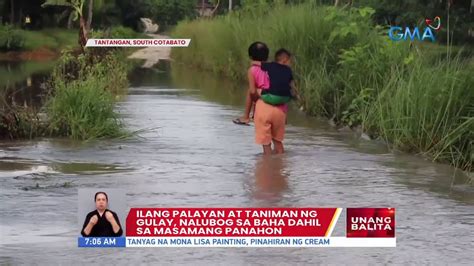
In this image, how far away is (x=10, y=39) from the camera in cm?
5425

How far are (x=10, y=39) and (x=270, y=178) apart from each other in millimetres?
46397

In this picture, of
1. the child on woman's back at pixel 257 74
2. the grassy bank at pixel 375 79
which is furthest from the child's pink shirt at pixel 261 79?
the grassy bank at pixel 375 79

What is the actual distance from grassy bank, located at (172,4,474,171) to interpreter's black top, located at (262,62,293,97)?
156 centimetres

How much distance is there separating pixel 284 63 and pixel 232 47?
16.1 m

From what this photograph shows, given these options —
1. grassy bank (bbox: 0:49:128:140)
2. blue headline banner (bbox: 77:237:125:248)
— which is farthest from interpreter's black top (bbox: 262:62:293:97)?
blue headline banner (bbox: 77:237:125:248)

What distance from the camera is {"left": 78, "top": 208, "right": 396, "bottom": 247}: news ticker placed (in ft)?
21.2

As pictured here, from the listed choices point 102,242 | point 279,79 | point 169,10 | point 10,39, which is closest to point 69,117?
point 279,79

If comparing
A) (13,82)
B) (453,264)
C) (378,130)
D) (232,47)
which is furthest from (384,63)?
(13,82)

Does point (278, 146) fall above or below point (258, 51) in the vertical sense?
below

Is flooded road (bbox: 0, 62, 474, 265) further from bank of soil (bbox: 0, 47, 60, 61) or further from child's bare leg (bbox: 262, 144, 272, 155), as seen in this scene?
bank of soil (bbox: 0, 47, 60, 61)

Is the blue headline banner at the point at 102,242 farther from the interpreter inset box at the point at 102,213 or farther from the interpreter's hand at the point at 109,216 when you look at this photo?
the interpreter's hand at the point at 109,216

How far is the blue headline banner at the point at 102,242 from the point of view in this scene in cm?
646

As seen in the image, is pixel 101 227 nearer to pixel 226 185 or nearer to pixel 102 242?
pixel 102 242

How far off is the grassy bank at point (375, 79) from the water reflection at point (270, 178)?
5.58ft
